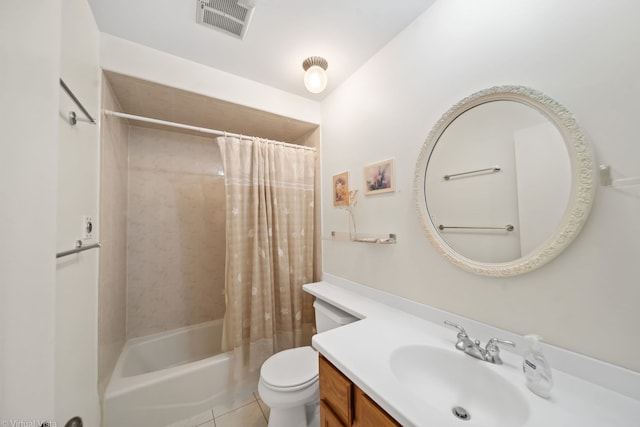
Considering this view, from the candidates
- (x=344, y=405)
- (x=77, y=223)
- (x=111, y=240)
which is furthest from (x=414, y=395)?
(x=111, y=240)

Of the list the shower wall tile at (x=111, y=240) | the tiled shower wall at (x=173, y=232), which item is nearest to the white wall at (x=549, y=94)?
the shower wall tile at (x=111, y=240)

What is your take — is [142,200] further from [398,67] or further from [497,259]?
[497,259]

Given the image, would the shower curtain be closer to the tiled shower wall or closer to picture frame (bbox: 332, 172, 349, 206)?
picture frame (bbox: 332, 172, 349, 206)

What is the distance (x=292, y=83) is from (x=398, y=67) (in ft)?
2.61

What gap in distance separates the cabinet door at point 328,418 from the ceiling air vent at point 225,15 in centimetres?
189

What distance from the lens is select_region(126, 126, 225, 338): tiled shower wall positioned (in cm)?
192

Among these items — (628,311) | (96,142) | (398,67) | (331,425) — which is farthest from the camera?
(398,67)

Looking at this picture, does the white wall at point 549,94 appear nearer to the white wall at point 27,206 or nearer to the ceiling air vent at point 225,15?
the ceiling air vent at point 225,15

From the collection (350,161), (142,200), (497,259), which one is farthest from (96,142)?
(497,259)

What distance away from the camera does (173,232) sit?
2.07 meters

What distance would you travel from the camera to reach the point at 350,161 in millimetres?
1578

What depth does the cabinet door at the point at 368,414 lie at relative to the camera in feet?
2.01

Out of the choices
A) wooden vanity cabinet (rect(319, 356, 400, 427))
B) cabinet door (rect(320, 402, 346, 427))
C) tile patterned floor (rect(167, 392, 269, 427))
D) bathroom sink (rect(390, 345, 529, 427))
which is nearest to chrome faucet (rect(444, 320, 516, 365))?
bathroom sink (rect(390, 345, 529, 427))

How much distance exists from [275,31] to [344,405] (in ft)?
5.97
